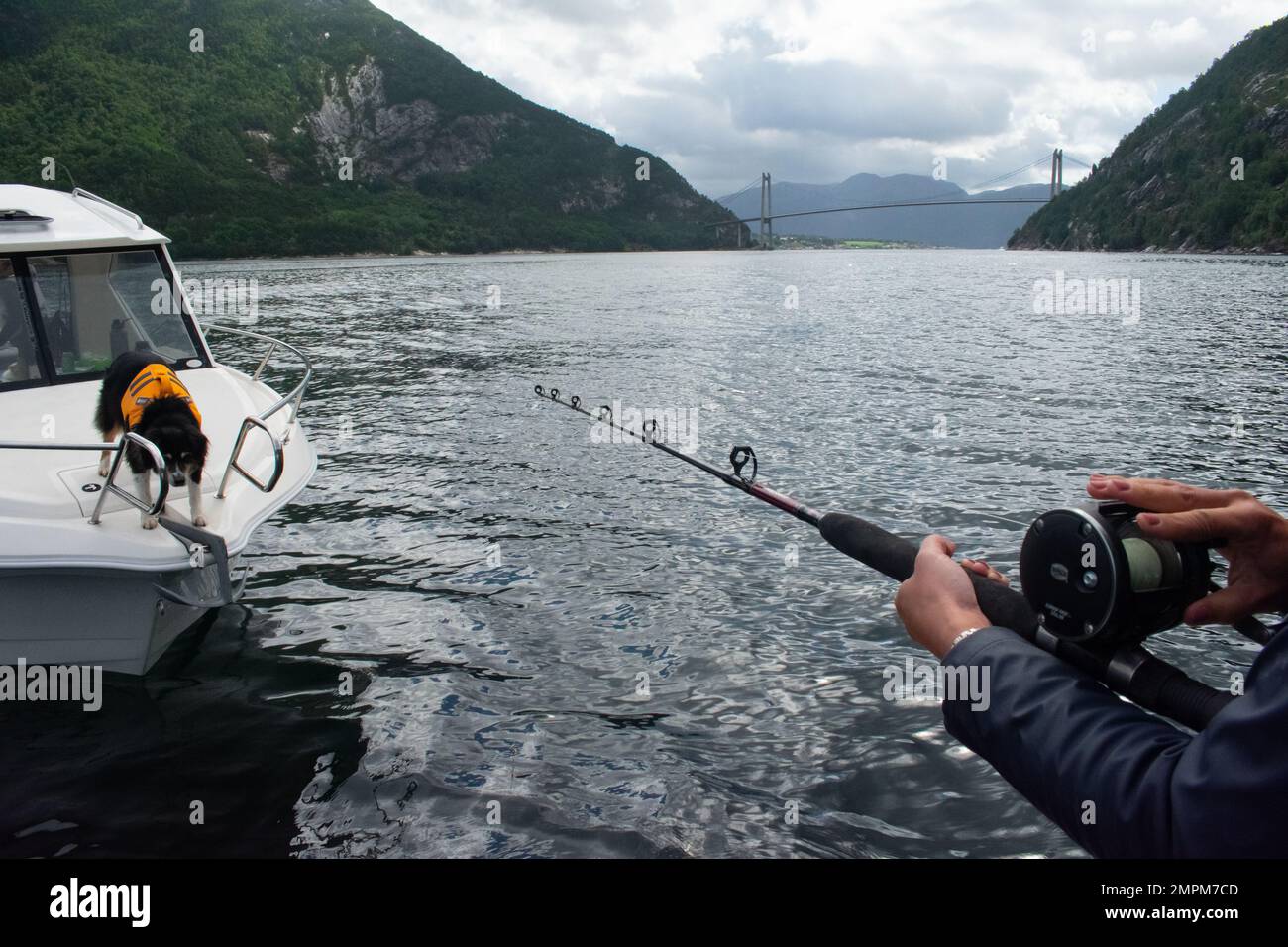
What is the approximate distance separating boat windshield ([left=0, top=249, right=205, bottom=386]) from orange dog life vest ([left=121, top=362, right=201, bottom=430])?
2580mm

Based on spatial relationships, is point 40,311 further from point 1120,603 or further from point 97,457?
point 1120,603

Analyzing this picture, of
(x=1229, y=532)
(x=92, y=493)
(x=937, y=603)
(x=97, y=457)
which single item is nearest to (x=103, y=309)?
(x=97, y=457)

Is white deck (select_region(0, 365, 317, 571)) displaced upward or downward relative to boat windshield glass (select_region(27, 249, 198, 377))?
downward

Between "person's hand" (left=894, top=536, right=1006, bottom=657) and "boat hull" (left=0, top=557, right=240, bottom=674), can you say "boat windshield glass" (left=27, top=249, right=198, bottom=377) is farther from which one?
"person's hand" (left=894, top=536, right=1006, bottom=657)

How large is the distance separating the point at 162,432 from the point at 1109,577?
21.5 feet

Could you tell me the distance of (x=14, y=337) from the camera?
8.81 m

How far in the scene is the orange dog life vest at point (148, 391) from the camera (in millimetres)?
6891

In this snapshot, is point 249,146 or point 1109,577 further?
point 249,146

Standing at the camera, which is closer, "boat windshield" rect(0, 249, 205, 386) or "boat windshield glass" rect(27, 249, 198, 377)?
"boat windshield" rect(0, 249, 205, 386)

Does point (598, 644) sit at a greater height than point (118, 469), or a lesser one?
lesser

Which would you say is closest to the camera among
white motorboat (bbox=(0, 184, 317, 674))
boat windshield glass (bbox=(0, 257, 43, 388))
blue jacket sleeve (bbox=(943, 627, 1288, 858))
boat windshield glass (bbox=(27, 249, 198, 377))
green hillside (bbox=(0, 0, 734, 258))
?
blue jacket sleeve (bbox=(943, 627, 1288, 858))

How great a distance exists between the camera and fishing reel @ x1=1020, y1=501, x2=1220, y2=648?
7.38ft

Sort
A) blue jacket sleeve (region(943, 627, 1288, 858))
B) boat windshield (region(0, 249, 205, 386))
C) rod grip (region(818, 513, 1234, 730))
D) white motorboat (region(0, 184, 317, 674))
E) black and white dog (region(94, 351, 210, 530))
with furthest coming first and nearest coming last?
boat windshield (region(0, 249, 205, 386))
black and white dog (region(94, 351, 210, 530))
white motorboat (region(0, 184, 317, 674))
rod grip (region(818, 513, 1234, 730))
blue jacket sleeve (region(943, 627, 1288, 858))

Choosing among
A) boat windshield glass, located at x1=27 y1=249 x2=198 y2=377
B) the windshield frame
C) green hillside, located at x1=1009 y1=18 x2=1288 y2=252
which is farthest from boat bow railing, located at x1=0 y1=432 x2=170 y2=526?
green hillside, located at x1=1009 y1=18 x2=1288 y2=252
